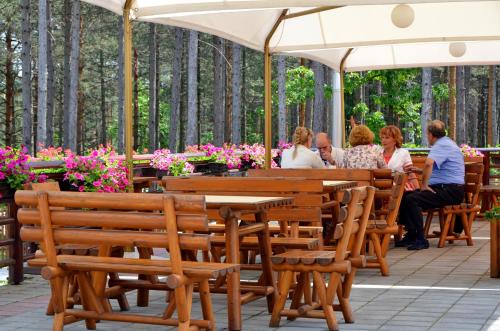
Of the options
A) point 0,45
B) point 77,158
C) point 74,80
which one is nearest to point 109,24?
point 0,45

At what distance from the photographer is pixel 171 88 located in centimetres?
5266

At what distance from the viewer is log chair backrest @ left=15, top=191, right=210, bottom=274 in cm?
571

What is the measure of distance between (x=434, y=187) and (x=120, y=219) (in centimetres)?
660

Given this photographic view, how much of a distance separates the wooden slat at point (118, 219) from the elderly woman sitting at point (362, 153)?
17.2ft

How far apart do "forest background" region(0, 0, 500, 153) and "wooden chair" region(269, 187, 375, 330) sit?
61.5ft

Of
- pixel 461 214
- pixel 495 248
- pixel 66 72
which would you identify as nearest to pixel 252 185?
pixel 495 248

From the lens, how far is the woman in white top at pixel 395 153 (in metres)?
11.6

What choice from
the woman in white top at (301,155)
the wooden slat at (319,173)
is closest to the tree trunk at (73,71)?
the woman in white top at (301,155)

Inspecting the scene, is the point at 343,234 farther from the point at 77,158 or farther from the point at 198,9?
the point at 77,158

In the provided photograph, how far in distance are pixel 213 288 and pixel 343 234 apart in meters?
1.33

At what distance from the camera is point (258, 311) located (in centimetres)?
748

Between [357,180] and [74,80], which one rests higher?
[74,80]

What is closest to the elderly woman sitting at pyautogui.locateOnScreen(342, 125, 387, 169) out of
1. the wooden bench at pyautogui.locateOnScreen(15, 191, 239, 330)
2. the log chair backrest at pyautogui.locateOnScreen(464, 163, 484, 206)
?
the log chair backrest at pyautogui.locateOnScreen(464, 163, 484, 206)

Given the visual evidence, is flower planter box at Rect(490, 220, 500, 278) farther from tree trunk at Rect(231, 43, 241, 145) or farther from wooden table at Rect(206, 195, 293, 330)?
tree trunk at Rect(231, 43, 241, 145)
